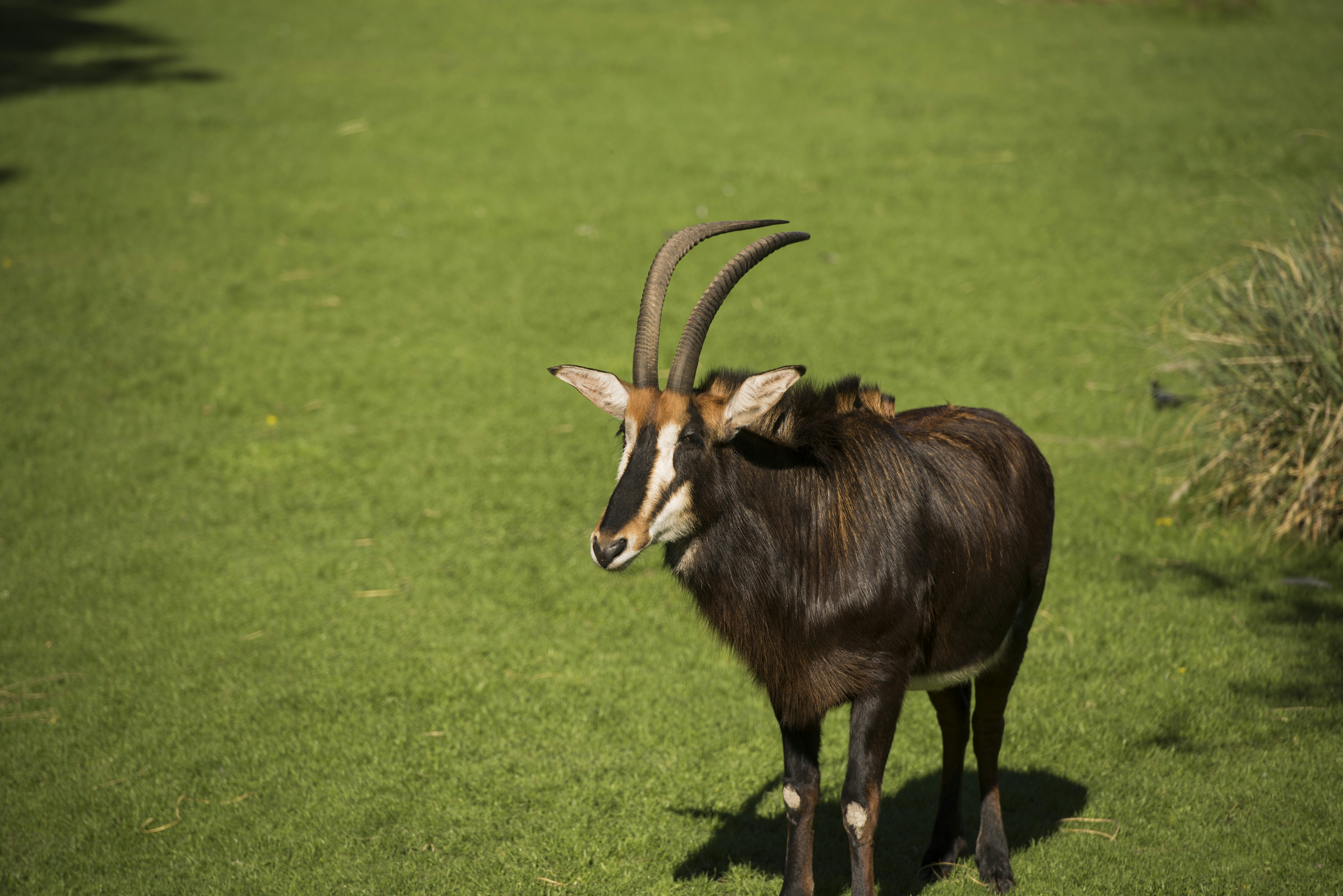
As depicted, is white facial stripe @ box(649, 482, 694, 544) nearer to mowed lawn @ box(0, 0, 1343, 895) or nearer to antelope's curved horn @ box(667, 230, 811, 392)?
antelope's curved horn @ box(667, 230, 811, 392)

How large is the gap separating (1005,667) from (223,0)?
20.6 metres

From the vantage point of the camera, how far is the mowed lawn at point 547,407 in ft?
18.1

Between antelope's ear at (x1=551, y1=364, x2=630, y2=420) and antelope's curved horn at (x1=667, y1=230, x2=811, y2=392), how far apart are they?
21 cm

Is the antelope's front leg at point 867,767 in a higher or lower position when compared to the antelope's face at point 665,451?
lower

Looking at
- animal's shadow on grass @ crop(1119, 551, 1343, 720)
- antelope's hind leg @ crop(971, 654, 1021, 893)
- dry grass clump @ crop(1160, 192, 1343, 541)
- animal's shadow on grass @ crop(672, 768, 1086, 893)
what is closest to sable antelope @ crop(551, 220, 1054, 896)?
antelope's hind leg @ crop(971, 654, 1021, 893)

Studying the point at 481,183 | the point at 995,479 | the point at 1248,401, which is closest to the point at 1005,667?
the point at 995,479

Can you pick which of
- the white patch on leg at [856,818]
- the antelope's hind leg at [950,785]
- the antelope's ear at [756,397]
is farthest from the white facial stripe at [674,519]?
the antelope's hind leg at [950,785]

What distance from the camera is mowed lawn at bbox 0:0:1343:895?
217 inches

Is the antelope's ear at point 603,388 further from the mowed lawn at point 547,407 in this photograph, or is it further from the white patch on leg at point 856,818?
the mowed lawn at point 547,407

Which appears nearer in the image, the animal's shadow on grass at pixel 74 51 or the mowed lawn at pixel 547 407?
the mowed lawn at pixel 547 407

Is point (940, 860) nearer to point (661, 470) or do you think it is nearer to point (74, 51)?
point (661, 470)

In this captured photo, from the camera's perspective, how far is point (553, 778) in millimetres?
5805

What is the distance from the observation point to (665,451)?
3965mm

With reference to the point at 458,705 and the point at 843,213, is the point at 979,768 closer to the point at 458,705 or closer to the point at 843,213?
the point at 458,705
